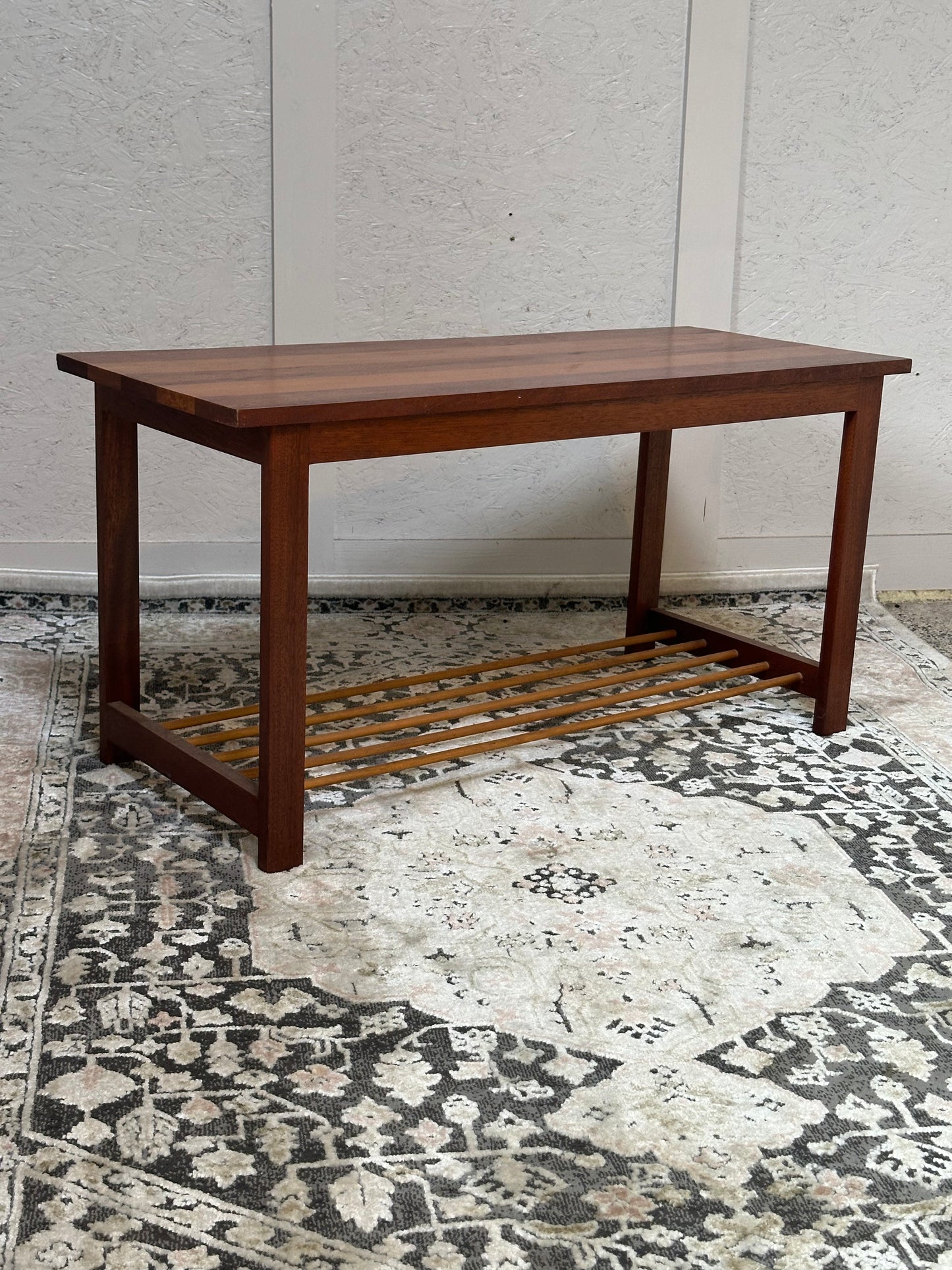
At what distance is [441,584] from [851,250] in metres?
1.64

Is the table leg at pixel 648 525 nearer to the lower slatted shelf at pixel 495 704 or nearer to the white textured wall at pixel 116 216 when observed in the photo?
the lower slatted shelf at pixel 495 704

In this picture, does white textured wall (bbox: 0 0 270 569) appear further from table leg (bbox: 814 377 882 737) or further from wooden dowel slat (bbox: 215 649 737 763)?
table leg (bbox: 814 377 882 737)

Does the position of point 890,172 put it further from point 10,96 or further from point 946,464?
point 10,96

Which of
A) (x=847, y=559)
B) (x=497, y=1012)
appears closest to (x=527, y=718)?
(x=847, y=559)

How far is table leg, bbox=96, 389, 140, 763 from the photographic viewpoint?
2.69 m

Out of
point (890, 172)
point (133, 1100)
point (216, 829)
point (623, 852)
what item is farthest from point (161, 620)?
point (890, 172)

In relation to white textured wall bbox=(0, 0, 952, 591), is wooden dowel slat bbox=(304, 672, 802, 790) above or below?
below

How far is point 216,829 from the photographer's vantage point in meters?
2.60

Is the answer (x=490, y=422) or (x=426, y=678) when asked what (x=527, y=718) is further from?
(x=490, y=422)

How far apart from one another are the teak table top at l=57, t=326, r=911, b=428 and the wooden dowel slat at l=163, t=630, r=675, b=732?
691mm

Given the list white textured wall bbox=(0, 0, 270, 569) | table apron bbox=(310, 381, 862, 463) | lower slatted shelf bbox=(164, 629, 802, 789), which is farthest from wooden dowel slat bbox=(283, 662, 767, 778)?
white textured wall bbox=(0, 0, 270, 569)

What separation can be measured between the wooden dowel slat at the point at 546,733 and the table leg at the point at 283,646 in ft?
0.36

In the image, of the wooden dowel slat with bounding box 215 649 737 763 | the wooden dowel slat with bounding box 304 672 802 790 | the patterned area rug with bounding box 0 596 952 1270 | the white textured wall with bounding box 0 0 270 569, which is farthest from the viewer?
the white textured wall with bounding box 0 0 270 569

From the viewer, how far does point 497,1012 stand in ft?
6.61
